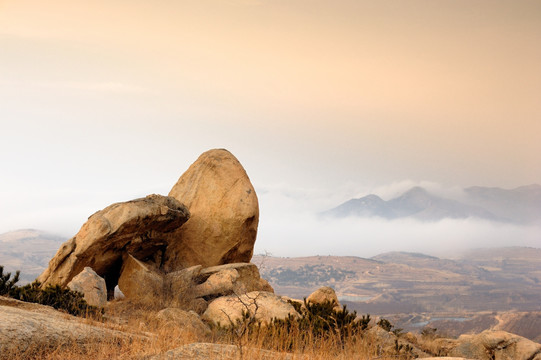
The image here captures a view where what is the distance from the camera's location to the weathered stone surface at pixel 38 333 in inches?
389

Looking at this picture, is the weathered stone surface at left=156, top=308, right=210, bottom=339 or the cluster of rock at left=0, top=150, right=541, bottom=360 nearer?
the weathered stone surface at left=156, top=308, right=210, bottom=339

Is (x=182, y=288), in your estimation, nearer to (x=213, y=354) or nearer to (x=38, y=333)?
(x=38, y=333)

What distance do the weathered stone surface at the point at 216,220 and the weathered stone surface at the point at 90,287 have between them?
5.49m

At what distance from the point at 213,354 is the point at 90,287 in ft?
39.6

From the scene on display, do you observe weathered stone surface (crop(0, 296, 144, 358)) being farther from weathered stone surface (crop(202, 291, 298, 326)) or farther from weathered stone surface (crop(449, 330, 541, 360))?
weathered stone surface (crop(449, 330, 541, 360))

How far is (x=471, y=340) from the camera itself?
21078 millimetres

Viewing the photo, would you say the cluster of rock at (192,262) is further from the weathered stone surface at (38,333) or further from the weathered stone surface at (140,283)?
the weathered stone surface at (38,333)

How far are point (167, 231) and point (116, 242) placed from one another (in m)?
2.88

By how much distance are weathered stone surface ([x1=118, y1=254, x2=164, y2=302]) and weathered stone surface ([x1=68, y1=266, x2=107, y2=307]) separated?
6.29 ft

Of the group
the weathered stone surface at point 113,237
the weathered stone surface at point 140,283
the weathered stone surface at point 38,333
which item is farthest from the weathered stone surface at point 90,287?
the weathered stone surface at point 38,333

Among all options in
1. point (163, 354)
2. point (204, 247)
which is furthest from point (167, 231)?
point (163, 354)

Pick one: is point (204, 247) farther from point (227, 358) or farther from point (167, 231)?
point (227, 358)

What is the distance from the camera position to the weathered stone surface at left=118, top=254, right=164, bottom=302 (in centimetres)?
2219

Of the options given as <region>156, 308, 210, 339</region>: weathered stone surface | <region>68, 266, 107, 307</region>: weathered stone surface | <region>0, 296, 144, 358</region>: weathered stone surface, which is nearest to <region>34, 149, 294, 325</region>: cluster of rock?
<region>68, 266, 107, 307</region>: weathered stone surface
